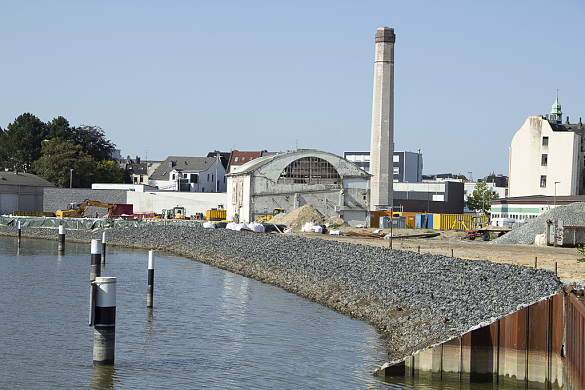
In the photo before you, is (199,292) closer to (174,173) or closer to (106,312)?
(106,312)

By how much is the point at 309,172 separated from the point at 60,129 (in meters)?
63.9

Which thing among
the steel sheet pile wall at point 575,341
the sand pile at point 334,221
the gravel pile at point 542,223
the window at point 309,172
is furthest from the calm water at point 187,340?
the window at point 309,172

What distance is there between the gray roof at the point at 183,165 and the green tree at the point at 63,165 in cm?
2803

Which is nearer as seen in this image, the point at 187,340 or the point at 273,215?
the point at 187,340

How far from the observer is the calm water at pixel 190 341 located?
16469mm

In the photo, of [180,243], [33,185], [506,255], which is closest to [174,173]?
[33,185]

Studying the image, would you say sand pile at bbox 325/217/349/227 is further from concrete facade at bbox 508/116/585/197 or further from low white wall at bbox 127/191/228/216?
concrete facade at bbox 508/116/585/197

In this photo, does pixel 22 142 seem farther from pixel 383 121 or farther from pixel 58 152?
pixel 383 121

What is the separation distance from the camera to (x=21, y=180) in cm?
9869

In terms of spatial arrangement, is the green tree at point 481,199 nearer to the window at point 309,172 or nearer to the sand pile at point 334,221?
the window at point 309,172

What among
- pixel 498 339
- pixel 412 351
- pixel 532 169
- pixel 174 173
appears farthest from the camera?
pixel 174 173

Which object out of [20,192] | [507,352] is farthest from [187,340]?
[20,192]

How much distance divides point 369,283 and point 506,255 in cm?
1289

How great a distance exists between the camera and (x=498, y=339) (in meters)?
15.9
